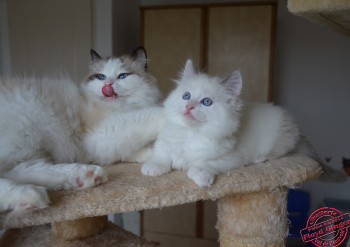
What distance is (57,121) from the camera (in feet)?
4.01

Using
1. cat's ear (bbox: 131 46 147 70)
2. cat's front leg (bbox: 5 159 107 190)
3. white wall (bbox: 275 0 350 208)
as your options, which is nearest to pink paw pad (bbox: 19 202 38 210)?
cat's front leg (bbox: 5 159 107 190)

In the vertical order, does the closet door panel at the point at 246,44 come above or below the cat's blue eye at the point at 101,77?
above

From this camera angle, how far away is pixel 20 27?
9.82 feet

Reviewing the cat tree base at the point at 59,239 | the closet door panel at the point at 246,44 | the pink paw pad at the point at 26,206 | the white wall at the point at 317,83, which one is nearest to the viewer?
the pink paw pad at the point at 26,206

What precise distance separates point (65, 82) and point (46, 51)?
177 centimetres

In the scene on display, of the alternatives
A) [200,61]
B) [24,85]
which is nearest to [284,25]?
[200,61]

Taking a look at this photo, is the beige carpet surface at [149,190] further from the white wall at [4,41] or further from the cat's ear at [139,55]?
the white wall at [4,41]

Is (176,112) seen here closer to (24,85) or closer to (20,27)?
(24,85)

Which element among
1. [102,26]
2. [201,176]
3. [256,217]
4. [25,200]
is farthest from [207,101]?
[102,26]

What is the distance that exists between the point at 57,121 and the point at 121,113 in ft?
0.79

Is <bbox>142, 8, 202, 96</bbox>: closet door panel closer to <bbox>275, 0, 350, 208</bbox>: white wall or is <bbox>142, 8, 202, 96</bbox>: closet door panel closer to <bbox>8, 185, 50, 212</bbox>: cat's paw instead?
<bbox>275, 0, 350, 208</bbox>: white wall

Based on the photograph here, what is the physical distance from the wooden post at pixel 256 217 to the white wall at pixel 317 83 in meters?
2.23

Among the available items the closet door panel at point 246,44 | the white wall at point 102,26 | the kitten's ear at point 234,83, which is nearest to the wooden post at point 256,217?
the kitten's ear at point 234,83

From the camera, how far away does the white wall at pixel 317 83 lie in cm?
303
